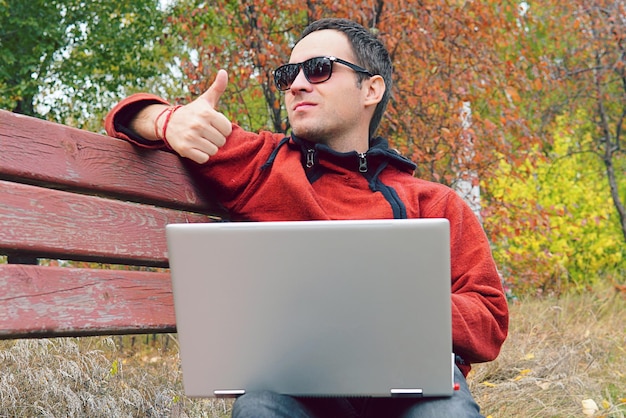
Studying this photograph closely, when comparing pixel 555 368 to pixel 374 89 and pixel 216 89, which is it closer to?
pixel 374 89

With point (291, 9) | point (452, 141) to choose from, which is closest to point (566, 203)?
point (452, 141)

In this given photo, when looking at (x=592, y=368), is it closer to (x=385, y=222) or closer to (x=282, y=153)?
(x=282, y=153)

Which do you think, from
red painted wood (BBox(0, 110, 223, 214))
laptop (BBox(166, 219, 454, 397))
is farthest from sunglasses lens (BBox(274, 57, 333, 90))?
laptop (BBox(166, 219, 454, 397))

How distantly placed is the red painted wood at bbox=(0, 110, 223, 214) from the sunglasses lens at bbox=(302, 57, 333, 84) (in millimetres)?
481

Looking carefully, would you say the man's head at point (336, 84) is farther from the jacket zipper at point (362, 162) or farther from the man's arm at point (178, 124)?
the man's arm at point (178, 124)

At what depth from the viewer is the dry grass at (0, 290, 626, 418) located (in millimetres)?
2885

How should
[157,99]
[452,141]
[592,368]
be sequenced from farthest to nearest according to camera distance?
1. [452,141]
2. [592,368]
3. [157,99]

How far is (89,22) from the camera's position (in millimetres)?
14906

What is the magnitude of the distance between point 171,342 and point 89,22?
10.9 meters

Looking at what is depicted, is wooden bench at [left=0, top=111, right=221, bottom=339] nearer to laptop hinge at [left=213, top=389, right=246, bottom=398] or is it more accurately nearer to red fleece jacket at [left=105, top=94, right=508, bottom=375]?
red fleece jacket at [left=105, top=94, right=508, bottom=375]

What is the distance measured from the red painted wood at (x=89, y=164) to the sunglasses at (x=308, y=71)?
16.2 inches

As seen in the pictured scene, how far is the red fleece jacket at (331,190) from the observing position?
92.4 inches

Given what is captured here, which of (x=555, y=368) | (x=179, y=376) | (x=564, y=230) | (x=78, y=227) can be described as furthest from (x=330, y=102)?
(x=564, y=230)

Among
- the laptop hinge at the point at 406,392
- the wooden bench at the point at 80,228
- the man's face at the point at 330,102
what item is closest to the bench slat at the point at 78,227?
the wooden bench at the point at 80,228
